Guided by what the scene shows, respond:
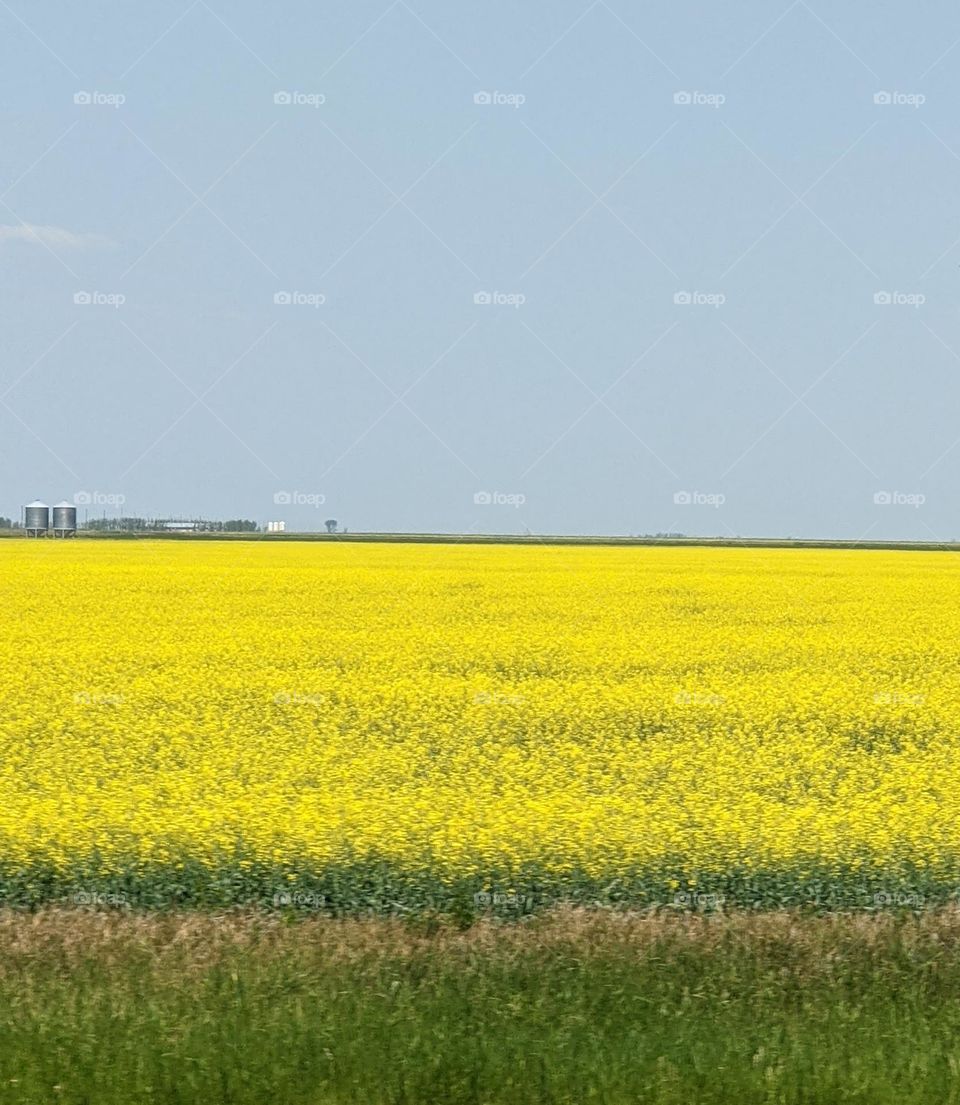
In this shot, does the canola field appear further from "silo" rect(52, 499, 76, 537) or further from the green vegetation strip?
"silo" rect(52, 499, 76, 537)

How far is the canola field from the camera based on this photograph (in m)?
7.49

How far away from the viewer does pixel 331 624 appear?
709 inches

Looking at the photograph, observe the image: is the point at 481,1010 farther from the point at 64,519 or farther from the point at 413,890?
the point at 64,519

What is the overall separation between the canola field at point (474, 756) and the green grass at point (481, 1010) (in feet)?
1.43

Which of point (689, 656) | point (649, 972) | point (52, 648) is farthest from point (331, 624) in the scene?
point (649, 972)

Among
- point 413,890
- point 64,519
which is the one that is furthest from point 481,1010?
point 64,519

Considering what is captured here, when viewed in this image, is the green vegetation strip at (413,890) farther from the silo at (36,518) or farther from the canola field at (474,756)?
the silo at (36,518)

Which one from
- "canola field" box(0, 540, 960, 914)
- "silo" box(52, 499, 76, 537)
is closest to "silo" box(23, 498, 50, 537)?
"silo" box(52, 499, 76, 537)

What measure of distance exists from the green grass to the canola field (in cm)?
44

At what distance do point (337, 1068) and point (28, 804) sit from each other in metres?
3.77

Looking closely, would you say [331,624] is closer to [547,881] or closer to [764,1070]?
[547,881]

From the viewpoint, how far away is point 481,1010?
5914 mm

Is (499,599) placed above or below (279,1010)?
above

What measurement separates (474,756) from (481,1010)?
159 inches
